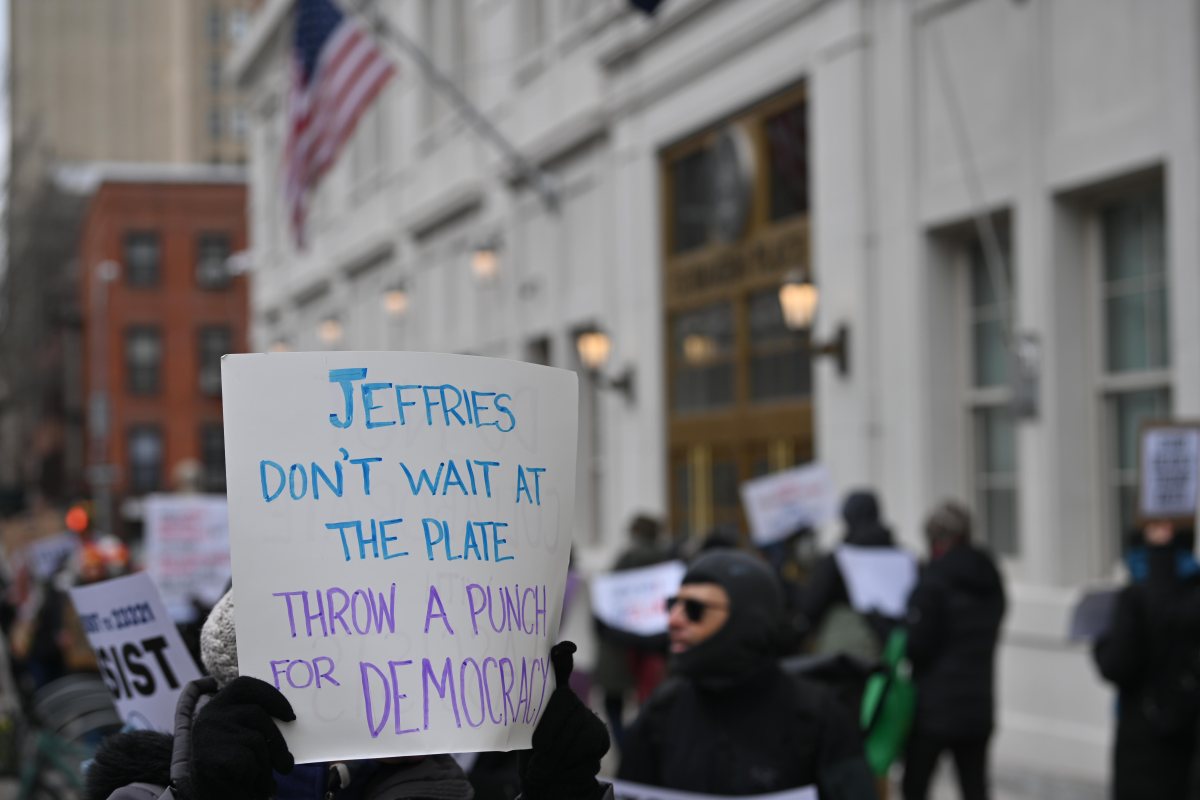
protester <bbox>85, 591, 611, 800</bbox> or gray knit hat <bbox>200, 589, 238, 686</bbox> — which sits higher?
gray knit hat <bbox>200, 589, 238, 686</bbox>

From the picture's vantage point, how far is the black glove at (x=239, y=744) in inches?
99.9

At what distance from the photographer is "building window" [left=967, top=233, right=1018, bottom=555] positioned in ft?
40.7

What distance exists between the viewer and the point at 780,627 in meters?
4.66

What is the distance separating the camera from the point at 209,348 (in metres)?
61.6

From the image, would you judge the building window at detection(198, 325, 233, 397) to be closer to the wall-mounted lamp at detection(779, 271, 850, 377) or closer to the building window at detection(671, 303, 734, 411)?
the building window at detection(671, 303, 734, 411)

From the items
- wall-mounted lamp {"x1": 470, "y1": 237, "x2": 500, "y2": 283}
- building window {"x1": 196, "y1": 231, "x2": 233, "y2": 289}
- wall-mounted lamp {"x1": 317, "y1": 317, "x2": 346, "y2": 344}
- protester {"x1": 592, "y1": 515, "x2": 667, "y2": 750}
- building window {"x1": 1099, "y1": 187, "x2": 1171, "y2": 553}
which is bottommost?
protester {"x1": 592, "y1": 515, "x2": 667, "y2": 750}


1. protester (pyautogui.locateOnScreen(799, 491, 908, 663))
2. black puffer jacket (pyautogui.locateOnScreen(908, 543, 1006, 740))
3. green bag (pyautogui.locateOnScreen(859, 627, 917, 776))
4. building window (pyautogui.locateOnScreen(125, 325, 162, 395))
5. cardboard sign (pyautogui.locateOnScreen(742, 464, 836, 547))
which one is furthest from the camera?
building window (pyautogui.locateOnScreen(125, 325, 162, 395))

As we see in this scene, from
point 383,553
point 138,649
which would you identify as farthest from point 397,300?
point 383,553

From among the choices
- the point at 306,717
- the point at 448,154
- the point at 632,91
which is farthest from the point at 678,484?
the point at 306,717

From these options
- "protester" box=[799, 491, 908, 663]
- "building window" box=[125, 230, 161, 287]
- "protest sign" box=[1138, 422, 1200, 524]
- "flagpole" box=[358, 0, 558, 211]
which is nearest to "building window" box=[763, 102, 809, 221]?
"flagpole" box=[358, 0, 558, 211]

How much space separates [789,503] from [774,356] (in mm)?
5300

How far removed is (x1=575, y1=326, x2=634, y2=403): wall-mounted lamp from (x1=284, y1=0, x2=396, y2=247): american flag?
345 cm

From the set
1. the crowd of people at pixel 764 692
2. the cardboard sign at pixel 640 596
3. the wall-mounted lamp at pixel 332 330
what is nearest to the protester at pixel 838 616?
the crowd of people at pixel 764 692

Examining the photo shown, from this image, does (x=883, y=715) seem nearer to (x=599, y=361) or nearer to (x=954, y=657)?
(x=954, y=657)
